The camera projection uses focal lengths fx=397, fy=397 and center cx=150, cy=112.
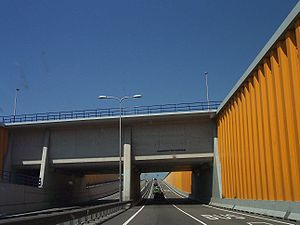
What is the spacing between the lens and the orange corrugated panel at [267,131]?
969 inches

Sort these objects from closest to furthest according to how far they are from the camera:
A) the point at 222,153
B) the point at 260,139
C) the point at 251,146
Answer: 1. the point at 260,139
2. the point at 251,146
3. the point at 222,153

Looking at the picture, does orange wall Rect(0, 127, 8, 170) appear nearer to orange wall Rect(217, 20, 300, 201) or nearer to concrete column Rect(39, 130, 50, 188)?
concrete column Rect(39, 130, 50, 188)

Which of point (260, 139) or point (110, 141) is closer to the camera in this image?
point (260, 139)

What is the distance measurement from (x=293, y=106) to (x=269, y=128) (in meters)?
4.42

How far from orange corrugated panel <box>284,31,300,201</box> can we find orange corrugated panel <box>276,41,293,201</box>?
13cm

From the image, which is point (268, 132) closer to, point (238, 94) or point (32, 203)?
point (238, 94)

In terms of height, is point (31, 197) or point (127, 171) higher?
point (127, 171)

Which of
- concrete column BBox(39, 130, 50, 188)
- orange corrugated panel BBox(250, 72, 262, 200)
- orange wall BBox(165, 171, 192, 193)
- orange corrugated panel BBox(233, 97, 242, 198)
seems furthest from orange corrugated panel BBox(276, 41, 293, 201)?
orange wall BBox(165, 171, 192, 193)

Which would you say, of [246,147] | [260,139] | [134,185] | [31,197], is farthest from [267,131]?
[134,185]

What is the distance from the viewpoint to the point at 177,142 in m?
44.6

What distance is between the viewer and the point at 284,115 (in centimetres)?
2205

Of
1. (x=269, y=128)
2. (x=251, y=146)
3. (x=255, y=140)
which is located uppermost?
(x=269, y=128)

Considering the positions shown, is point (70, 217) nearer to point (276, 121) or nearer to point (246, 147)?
point (276, 121)

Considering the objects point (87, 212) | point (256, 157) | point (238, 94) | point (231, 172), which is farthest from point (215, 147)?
point (87, 212)
